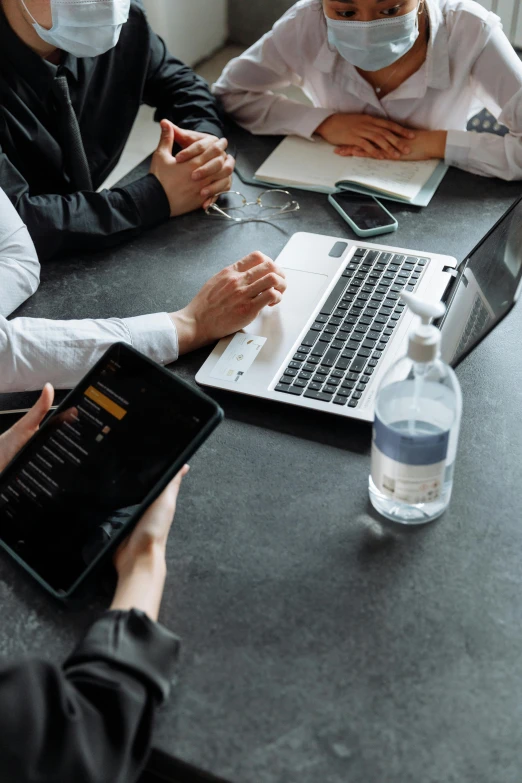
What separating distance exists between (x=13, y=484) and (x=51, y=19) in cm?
87

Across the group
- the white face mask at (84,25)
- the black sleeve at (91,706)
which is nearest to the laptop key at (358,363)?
the black sleeve at (91,706)

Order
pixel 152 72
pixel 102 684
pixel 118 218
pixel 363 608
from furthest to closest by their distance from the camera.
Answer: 1. pixel 152 72
2. pixel 118 218
3. pixel 363 608
4. pixel 102 684

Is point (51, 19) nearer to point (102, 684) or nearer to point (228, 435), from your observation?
point (228, 435)

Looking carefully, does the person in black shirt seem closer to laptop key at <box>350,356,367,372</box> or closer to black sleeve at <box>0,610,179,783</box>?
black sleeve at <box>0,610,179,783</box>

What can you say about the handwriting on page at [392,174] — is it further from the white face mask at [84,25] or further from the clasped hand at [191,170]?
the white face mask at [84,25]

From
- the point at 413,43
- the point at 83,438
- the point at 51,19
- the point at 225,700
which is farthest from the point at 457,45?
the point at 225,700

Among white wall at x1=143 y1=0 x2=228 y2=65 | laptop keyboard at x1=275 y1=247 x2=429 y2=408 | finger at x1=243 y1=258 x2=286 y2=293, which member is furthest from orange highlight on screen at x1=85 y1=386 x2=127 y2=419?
white wall at x1=143 y1=0 x2=228 y2=65

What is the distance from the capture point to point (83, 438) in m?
0.82

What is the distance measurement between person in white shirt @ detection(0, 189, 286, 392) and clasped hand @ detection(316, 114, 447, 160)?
457 millimetres

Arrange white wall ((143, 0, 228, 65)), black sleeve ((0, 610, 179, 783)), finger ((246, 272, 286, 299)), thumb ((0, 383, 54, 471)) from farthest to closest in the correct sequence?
white wall ((143, 0, 228, 65)) < finger ((246, 272, 286, 299)) < thumb ((0, 383, 54, 471)) < black sleeve ((0, 610, 179, 783))

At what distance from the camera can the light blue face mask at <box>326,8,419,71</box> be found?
1364mm

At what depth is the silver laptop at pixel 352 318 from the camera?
3.06 ft

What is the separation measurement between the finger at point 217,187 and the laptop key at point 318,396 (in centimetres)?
55

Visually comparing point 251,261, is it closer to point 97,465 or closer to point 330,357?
point 330,357
